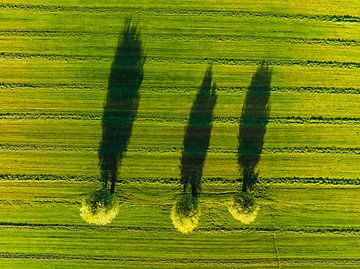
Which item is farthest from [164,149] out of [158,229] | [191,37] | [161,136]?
[191,37]

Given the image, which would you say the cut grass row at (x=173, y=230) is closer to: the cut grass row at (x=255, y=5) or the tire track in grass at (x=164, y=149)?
the tire track in grass at (x=164, y=149)

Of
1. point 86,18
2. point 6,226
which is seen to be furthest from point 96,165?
point 86,18

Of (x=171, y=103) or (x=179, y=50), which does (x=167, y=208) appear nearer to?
(x=171, y=103)

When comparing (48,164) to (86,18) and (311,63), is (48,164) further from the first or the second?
(311,63)

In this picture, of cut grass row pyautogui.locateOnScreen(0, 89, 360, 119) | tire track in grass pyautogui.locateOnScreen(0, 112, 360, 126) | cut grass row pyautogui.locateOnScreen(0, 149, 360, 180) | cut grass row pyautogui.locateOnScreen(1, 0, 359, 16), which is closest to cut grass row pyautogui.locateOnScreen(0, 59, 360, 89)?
cut grass row pyautogui.locateOnScreen(0, 89, 360, 119)

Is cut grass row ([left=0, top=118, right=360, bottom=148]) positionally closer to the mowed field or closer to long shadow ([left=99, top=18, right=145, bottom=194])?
the mowed field

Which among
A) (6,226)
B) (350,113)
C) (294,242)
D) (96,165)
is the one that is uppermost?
(350,113)

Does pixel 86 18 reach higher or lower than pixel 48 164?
higher
